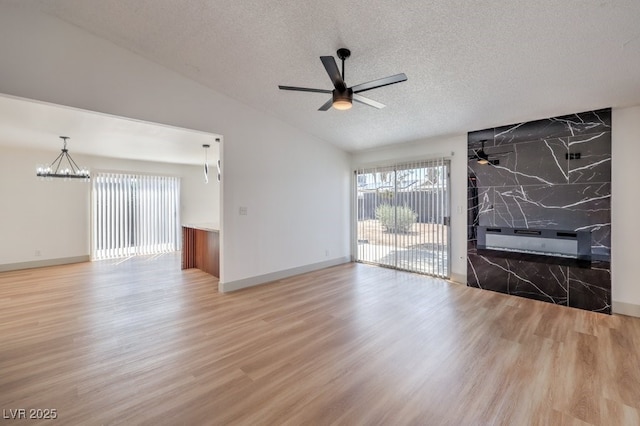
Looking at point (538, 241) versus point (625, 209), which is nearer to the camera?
point (625, 209)

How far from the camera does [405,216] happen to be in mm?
Result: 5660

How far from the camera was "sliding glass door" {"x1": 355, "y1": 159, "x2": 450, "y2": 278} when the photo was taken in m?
5.17

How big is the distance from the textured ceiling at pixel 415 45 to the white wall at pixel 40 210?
459cm

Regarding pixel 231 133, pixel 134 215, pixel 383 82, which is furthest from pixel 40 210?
pixel 383 82

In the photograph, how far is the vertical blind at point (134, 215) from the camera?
689 centimetres

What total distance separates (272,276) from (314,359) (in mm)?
2747

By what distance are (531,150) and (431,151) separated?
1583 millimetres

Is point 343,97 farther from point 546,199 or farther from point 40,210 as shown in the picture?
point 40,210

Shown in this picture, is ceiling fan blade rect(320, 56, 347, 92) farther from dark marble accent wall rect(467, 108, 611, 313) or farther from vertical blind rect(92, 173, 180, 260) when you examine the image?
vertical blind rect(92, 173, 180, 260)

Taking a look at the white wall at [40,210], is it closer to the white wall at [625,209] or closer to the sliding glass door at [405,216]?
the sliding glass door at [405,216]

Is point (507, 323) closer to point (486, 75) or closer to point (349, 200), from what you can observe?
point (486, 75)

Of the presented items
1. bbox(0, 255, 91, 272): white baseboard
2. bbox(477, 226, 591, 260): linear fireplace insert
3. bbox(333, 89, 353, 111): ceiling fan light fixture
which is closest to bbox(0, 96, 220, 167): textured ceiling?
bbox(0, 255, 91, 272): white baseboard

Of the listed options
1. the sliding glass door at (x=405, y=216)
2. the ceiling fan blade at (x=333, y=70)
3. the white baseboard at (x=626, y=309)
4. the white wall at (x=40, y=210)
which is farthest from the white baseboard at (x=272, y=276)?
the white wall at (x=40, y=210)

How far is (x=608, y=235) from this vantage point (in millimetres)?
3607
